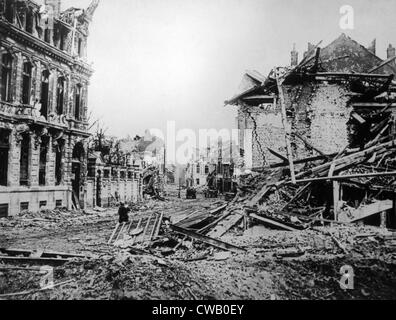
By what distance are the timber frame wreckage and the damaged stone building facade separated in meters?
10.3

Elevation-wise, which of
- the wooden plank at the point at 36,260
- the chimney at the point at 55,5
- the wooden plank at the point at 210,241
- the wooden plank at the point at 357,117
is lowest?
the wooden plank at the point at 36,260

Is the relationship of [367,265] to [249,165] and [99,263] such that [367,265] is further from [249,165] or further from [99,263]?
[249,165]

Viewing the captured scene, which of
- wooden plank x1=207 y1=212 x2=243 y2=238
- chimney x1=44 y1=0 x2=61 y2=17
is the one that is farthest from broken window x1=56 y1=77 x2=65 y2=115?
wooden plank x1=207 y1=212 x2=243 y2=238

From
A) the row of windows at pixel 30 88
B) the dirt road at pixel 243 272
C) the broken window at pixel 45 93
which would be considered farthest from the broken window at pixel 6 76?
the dirt road at pixel 243 272

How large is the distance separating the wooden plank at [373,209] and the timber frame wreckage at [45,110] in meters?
14.8

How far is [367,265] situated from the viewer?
6.83 meters

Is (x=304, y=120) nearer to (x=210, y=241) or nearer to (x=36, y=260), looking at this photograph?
(x=210, y=241)

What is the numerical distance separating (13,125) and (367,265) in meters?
18.2

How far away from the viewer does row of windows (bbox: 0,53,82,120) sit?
1723 cm

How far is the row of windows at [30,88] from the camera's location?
17.2 metres

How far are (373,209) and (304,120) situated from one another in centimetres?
783

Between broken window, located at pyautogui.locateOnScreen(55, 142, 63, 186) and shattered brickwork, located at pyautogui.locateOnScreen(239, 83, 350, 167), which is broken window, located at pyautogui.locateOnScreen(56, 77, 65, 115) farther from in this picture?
shattered brickwork, located at pyautogui.locateOnScreen(239, 83, 350, 167)

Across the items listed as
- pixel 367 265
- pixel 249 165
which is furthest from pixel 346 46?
pixel 367 265

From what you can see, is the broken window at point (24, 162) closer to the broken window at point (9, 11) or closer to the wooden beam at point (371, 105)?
the broken window at point (9, 11)
